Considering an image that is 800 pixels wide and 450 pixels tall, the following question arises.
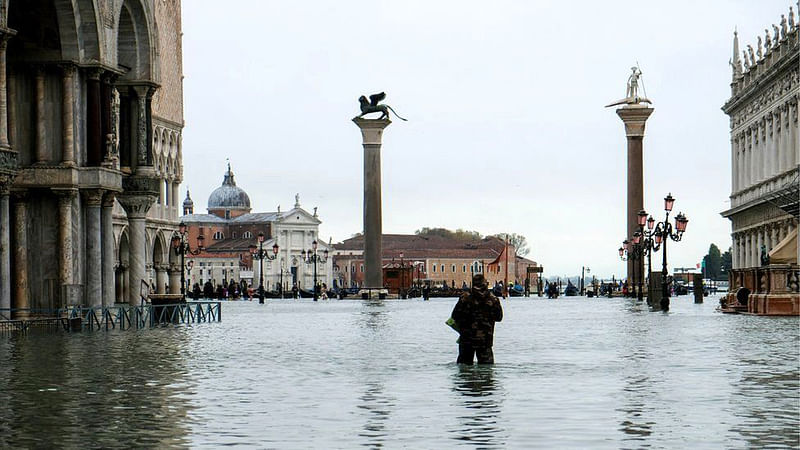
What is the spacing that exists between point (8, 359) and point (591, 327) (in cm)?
1936

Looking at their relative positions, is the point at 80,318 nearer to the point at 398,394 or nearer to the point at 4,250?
the point at 4,250

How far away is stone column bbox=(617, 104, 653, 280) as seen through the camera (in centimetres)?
11856

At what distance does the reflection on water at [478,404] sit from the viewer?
13000 mm

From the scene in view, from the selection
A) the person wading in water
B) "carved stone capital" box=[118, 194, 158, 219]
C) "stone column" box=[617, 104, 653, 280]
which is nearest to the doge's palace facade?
"stone column" box=[617, 104, 653, 280]

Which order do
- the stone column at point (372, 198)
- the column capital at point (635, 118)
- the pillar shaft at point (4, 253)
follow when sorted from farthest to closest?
the column capital at point (635, 118)
the stone column at point (372, 198)
the pillar shaft at point (4, 253)

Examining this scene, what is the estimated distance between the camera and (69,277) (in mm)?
36719

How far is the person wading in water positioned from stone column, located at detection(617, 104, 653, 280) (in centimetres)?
9411

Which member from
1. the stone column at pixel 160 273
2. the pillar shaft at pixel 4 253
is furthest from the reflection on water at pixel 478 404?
the stone column at pixel 160 273

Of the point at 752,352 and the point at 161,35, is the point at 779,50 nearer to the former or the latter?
the point at 161,35

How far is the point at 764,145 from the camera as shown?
88.5 metres

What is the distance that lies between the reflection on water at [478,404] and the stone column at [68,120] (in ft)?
55.6

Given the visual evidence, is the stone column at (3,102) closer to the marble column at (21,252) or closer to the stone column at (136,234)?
the marble column at (21,252)

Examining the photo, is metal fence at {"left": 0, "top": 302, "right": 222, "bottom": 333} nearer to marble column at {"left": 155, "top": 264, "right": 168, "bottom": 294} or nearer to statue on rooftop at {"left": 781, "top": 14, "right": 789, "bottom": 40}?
statue on rooftop at {"left": 781, "top": 14, "right": 789, "bottom": 40}

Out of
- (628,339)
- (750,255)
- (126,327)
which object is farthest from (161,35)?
(628,339)
